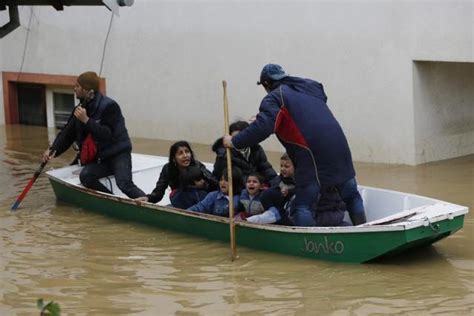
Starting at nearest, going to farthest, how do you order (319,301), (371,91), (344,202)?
1. (319,301)
2. (344,202)
3. (371,91)

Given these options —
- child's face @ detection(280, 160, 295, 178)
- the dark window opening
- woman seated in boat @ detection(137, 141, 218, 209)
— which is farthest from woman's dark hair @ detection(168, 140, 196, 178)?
the dark window opening

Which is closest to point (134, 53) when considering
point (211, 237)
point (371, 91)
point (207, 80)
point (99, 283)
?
point (207, 80)

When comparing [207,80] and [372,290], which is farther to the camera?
[207,80]

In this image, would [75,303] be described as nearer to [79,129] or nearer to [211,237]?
[211,237]

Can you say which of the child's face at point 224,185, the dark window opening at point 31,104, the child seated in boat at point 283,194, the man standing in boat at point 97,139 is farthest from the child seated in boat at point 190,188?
the dark window opening at point 31,104

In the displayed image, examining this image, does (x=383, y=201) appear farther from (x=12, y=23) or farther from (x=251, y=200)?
(x=12, y=23)

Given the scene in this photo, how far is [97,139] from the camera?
38.8ft

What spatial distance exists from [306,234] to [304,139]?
0.80 meters

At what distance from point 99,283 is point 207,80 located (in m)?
7.09

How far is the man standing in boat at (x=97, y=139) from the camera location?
11648mm

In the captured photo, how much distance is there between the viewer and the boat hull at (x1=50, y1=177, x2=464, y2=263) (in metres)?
8.74

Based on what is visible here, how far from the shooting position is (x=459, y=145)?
14312 millimetres

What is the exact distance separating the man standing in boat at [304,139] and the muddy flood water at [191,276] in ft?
2.01

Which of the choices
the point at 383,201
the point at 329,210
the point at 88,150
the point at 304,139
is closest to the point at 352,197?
the point at 329,210
